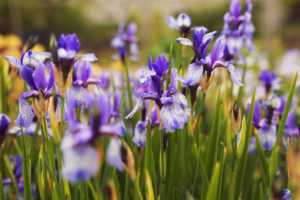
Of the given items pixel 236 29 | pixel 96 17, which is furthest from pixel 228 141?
pixel 96 17

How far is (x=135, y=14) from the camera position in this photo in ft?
35.4

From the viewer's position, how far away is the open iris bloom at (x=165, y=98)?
38.0 inches

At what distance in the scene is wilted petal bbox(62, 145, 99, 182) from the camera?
55 centimetres

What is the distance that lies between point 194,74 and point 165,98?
0.13m

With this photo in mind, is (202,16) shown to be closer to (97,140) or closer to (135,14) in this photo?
(135,14)

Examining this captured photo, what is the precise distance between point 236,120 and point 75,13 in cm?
1115

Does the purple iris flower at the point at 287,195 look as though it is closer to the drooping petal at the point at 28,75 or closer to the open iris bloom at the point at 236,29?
the open iris bloom at the point at 236,29

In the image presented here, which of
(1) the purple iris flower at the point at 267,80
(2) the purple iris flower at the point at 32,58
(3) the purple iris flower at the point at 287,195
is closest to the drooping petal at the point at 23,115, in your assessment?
(2) the purple iris flower at the point at 32,58

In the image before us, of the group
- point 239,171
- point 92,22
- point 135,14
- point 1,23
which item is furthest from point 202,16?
point 239,171

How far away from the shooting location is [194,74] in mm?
1037

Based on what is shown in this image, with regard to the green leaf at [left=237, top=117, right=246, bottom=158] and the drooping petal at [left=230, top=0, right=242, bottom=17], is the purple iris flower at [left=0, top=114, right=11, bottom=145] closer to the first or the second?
the green leaf at [left=237, top=117, right=246, bottom=158]

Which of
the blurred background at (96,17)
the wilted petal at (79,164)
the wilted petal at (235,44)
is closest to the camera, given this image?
the wilted petal at (79,164)

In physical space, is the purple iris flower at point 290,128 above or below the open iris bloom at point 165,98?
below

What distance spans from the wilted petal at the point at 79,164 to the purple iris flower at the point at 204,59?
54 centimetres
